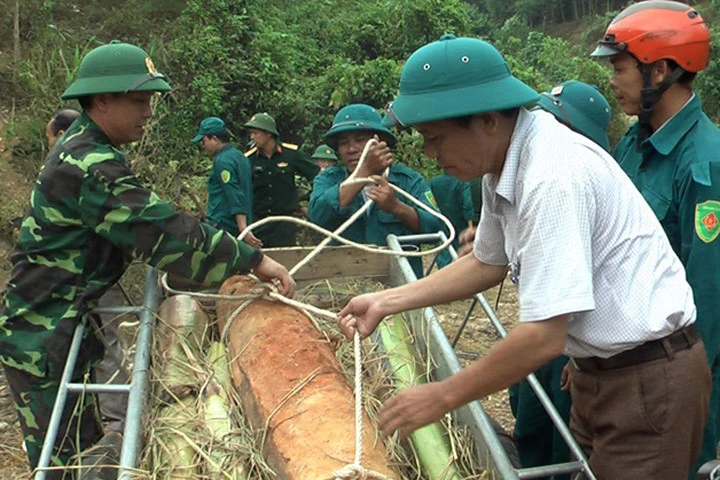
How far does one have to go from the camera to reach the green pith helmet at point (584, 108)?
324 centimetres

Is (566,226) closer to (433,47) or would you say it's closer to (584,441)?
(433,47)

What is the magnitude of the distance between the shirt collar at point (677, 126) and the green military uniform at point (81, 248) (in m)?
1.71

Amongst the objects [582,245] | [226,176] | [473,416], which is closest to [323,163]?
[226,176]

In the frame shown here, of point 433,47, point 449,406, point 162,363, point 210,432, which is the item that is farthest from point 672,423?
point 162,363

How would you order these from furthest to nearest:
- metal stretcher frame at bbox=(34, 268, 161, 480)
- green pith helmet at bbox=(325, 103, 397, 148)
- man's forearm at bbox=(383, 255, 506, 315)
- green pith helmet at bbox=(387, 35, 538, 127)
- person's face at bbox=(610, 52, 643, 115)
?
green pith helmet at bbox=(325, 103, 397, 148) → person's face at bbox=(610, 52, 643, 115) → man's forearm at bbox=(383, 255, 506, 315) → metal stretcher frame at bbox=(34, 268, 161, 480) → green pith helmet at bbox=(387, 35, 538, 127)

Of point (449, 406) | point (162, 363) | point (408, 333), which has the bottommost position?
point (408, 333)

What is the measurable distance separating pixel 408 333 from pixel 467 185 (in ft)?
6.63

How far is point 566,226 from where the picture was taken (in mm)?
1688

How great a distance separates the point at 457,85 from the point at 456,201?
3.43 meters

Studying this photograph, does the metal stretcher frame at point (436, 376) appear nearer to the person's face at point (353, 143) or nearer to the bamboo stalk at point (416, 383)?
the bamboo stalk at point (416, 383)

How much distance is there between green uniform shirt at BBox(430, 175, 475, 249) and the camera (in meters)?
5.12

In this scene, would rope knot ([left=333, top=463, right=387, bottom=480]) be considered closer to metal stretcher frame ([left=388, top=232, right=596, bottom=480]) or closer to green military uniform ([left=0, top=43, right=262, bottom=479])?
metal stretcher frame ([left=388, top=232, right=596, bottom=480])

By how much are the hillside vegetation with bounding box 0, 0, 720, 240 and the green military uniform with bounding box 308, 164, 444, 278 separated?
3.86 metres

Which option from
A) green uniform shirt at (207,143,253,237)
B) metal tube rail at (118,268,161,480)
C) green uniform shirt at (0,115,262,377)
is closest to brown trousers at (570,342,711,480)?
metal tube rail at (118,268,161,480)
